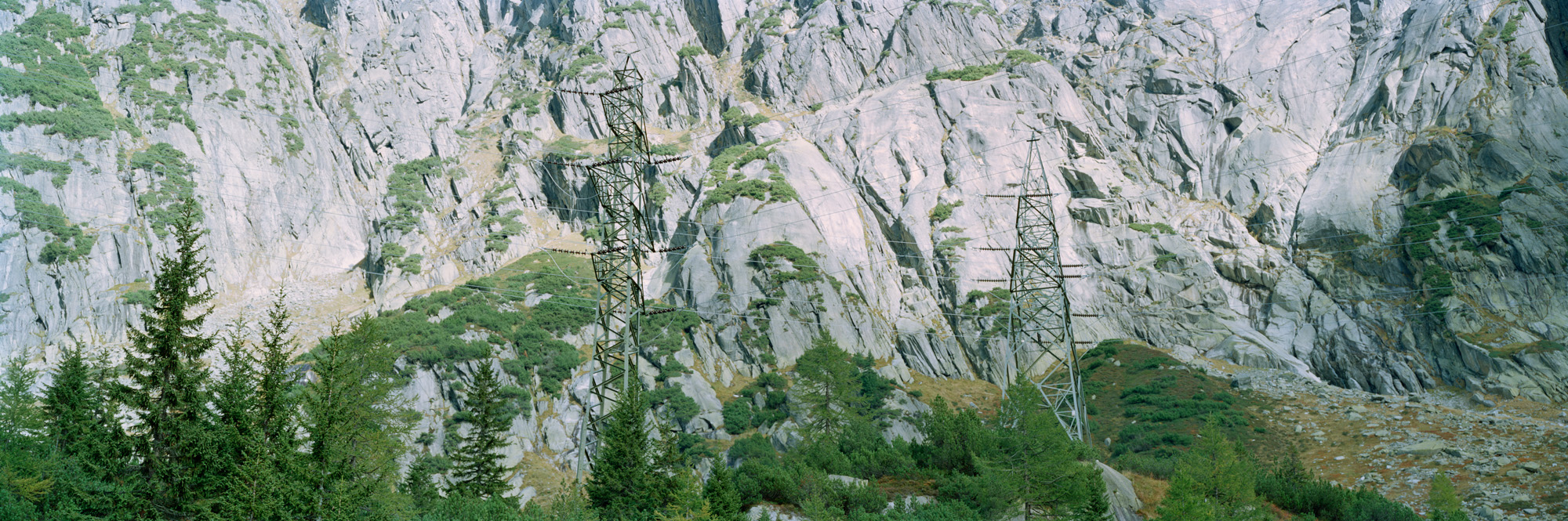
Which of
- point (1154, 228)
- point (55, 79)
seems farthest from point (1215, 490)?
point (55, 79)

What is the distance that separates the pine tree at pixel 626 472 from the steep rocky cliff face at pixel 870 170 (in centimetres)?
2667

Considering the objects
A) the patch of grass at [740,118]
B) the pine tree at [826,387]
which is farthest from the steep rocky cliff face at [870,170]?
the pine tree at [826,387]

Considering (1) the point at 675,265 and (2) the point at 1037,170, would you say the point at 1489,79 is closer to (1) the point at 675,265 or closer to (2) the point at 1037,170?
(2) the point at 1037,170

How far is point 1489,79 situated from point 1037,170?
32.6 m

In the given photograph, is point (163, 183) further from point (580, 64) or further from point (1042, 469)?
point (1042, 469)

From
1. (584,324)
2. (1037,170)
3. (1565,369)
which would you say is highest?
(1037,170)

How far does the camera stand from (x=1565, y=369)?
145 feet

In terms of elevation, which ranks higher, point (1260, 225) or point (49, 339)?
point (49, 339)

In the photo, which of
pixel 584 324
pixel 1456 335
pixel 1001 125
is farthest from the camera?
pixel 1001 125

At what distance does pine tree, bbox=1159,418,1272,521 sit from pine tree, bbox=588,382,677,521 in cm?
1335

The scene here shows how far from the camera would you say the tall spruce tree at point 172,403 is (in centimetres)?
1802

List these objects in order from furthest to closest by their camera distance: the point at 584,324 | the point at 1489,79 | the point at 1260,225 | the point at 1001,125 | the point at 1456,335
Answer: the point at 1001,125
the point at 1260,225
the point at 1489,79
the point at 584,324
the point at 1456,335

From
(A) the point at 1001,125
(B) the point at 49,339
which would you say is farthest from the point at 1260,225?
(B) the point at 49,339

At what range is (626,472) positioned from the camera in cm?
1941
